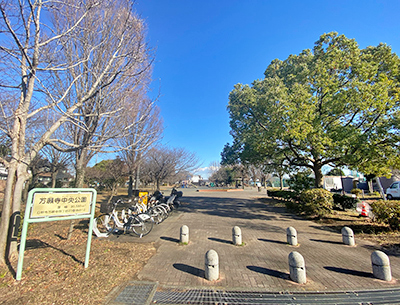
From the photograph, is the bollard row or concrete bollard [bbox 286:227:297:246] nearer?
the bollard row

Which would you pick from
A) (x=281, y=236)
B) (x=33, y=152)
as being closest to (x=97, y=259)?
(x=33, y=152)

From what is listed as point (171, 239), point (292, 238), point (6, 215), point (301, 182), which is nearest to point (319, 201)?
point (301, 182)

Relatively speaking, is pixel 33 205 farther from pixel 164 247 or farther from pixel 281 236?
pixel 281 236

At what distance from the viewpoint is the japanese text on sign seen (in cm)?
348

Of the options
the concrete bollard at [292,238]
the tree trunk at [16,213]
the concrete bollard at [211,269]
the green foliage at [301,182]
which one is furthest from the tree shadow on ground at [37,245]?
the green foliage at [301,182]

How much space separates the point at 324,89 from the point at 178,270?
9.42m

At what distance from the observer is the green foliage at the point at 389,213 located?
6367 millimetres

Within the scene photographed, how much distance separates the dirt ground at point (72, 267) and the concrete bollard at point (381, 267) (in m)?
2.38

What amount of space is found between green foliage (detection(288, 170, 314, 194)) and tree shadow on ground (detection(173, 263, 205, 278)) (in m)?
11.0

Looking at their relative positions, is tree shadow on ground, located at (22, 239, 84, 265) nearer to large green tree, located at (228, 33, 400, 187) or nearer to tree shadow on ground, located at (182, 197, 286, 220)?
tree shadow on ground, located at (182, 197, 286, 220)

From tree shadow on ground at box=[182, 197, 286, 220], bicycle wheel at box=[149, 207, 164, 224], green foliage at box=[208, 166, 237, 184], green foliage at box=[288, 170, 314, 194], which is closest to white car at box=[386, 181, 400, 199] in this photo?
green foliage at box=[288, 170, 314, 194]

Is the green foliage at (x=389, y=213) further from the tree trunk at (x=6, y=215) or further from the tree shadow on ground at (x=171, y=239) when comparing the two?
the tree trunk at (x=6, y=215)

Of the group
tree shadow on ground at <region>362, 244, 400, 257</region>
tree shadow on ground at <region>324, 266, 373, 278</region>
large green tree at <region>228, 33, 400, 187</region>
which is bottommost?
tree shadow on ground at <region>362, 244, 400, 257</region>

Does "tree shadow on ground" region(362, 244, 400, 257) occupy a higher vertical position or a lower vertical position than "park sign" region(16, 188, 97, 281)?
lower
